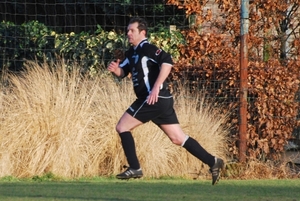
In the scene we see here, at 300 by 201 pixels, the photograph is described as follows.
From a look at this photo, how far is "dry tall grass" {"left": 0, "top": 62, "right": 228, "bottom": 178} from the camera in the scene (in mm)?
11445

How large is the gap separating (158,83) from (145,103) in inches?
13.8

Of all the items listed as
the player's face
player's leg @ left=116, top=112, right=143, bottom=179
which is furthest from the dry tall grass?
the player's face

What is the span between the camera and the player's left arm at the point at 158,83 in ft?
29.0

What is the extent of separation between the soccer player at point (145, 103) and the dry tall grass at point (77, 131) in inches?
92.8

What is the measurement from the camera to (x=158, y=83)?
884 cm

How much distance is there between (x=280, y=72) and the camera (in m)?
12.7

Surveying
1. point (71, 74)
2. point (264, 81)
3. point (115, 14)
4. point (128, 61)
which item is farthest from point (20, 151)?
A: point (115, 14)

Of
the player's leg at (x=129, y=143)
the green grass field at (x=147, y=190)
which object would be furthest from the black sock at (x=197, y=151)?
the player's leg at (x=129, y=143)

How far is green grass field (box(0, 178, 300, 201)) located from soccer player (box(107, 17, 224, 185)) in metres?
0.32

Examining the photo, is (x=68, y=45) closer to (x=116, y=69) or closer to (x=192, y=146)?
(x=116, y=69)

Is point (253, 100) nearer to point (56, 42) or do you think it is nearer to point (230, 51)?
point (230, 51)

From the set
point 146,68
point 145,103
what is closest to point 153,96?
point 145,103

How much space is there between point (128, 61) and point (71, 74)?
9.96 feet

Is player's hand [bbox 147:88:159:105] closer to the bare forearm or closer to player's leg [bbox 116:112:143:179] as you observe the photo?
the bare forearm
